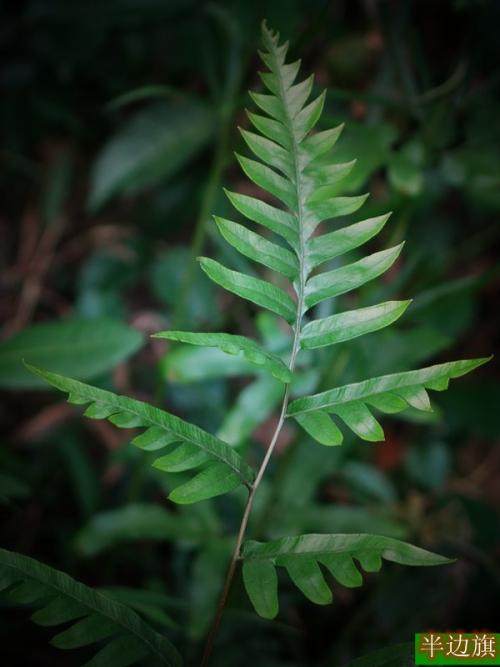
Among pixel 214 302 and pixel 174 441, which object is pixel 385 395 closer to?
pixel 174 441

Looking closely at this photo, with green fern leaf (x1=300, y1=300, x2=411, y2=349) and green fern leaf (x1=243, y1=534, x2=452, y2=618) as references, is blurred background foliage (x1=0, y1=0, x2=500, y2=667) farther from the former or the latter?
green fern leaf (x1=300, y1=300, x2=411, y2=349)

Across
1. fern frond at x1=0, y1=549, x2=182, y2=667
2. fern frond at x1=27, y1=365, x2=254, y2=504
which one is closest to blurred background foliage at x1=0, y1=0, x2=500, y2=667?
fern frond at x1=0, y1=549, x2=182, y2=667

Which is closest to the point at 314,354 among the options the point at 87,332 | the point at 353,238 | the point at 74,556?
the point at 87,332

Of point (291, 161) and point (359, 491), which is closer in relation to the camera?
point (291, 161)

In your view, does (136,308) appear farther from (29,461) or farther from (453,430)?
(453,430)

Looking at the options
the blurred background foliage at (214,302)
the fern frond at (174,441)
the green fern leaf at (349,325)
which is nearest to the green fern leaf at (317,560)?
the fern frond at (174,441)

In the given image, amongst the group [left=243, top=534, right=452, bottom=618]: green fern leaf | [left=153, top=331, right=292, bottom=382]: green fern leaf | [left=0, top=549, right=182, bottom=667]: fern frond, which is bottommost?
[left=0, top=549, right=182, bottom=667]: fern frond

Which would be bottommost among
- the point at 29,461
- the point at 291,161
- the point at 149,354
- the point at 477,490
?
the point at 477,490
